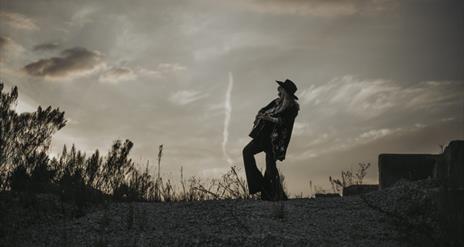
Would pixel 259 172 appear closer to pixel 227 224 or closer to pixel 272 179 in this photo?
pixel 272 179

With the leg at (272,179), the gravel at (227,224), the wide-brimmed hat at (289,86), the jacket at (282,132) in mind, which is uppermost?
the wide-brimmed hat at (289,86)

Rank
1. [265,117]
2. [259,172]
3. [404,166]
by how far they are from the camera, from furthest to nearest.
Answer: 1. [404,166]
2. [259,172]
3. [265,117]

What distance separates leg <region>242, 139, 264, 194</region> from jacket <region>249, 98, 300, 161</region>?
195 millimetres

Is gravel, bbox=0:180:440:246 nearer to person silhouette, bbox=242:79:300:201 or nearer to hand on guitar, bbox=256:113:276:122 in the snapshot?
person silhouette, bbox=242:79:300:201

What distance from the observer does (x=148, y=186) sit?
11.3 metres

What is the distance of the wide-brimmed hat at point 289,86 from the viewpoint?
10.5m

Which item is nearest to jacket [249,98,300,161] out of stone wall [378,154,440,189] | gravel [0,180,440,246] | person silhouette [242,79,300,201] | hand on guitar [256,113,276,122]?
person silhouette [242,79,300,201]

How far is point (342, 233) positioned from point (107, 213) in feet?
12.1

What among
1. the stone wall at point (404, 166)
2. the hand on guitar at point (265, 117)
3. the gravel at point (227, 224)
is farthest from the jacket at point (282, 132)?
the stone wall at point (404, 166)

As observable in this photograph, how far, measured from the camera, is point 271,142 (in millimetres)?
10523

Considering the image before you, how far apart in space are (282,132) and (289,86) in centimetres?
80

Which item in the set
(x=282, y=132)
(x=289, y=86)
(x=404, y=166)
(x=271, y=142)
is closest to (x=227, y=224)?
(x=271, y=142)

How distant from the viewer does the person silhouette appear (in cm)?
1042

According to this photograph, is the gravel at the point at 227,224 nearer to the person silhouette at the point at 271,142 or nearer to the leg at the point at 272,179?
the leg at the point at 272,179
